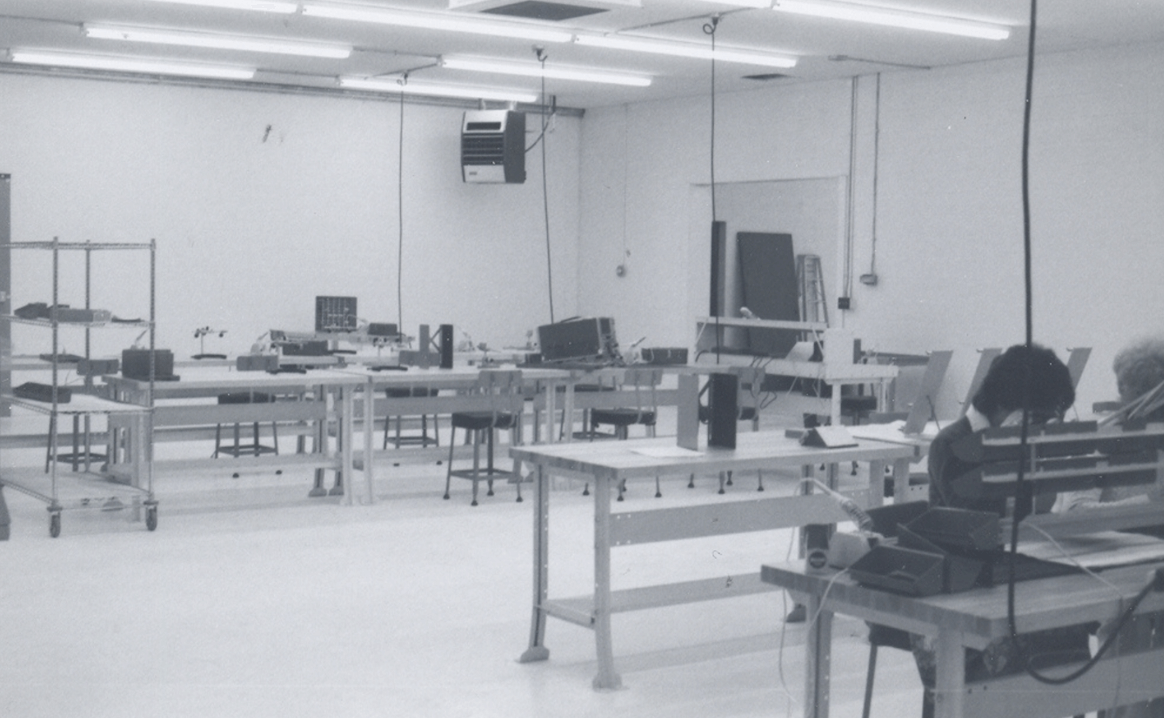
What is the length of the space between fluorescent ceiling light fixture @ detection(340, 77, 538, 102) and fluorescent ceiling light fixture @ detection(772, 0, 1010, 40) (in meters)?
4.08

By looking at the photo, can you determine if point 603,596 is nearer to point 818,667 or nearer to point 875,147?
point 818,667

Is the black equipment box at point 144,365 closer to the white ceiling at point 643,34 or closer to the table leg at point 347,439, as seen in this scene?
the table leg at point 347,439

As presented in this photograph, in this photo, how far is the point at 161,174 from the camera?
36.5 feet

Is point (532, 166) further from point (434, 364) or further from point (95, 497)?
point (95, 497)

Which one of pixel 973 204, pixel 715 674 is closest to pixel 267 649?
pixel 715 674

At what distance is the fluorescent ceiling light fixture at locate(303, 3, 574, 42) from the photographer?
8062mm

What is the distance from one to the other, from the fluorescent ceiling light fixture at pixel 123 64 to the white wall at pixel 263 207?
278 mm

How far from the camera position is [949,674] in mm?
2498

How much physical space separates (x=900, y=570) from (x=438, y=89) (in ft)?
31.4

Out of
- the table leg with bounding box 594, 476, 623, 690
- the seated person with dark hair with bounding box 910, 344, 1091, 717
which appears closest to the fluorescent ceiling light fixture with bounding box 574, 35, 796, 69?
the table leg with bounding box 594, 476, 623, 690

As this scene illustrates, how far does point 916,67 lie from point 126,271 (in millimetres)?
6286

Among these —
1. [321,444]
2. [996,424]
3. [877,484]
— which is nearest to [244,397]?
[321,444]

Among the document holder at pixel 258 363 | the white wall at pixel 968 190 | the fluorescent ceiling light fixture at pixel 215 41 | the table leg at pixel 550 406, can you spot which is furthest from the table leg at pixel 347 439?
the white wall at pixel 968 190

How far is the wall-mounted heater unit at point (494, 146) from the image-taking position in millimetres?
11875
